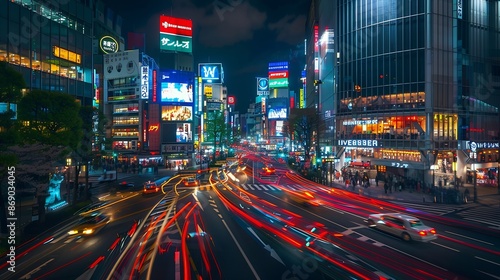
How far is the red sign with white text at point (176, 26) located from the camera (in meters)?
71.4

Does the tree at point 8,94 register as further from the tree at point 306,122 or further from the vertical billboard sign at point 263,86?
the vertical billboard sign at point 263,86

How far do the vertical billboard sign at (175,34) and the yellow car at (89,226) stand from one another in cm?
6021

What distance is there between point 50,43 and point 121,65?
35989mm

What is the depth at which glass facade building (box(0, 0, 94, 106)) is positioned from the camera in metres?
29.5

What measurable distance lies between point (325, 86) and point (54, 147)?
53450mm

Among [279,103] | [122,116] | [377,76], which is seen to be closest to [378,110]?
[377,76]

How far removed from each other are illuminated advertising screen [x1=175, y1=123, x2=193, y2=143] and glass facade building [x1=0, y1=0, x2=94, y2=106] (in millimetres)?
23946

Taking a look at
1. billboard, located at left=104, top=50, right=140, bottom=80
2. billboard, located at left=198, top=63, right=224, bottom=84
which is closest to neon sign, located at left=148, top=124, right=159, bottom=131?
billboard, located at left=104, top=50, right=140, bottom=80

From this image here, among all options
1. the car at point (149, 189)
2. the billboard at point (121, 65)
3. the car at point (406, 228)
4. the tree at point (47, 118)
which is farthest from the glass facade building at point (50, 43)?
the car at point (406, 228)

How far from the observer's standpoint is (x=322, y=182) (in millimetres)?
41312

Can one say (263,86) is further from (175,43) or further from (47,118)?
(47,118)

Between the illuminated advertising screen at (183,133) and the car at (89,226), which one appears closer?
the car at (89,226)

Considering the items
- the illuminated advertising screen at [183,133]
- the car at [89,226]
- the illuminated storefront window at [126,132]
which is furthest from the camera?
the illuminated storefront window at [126,132]

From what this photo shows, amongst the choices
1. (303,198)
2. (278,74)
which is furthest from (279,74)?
(303,198)
